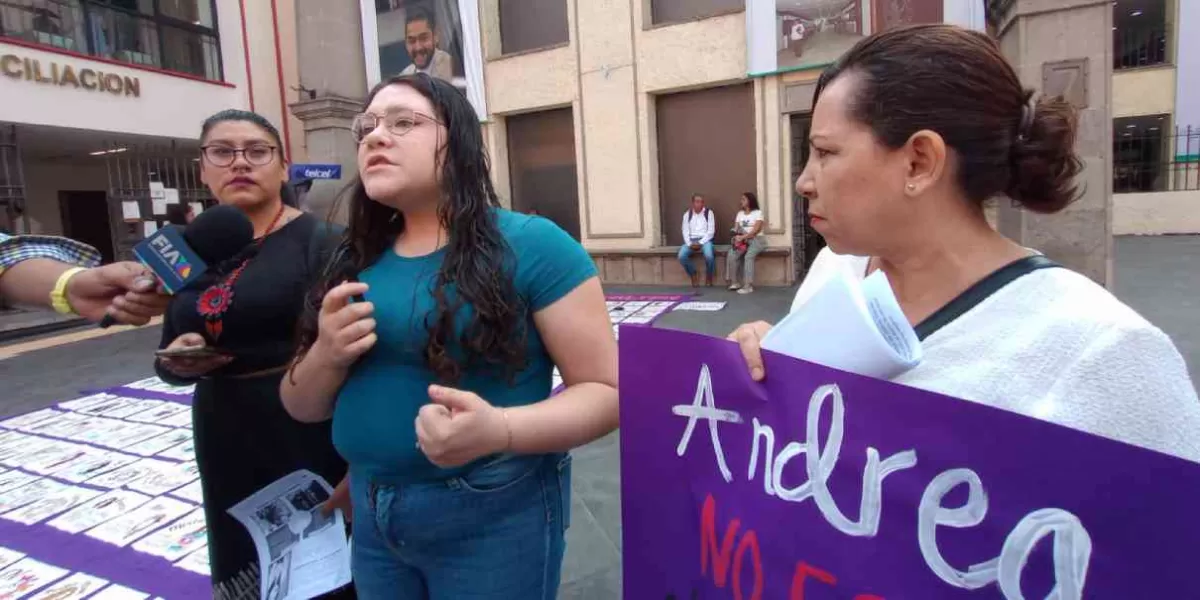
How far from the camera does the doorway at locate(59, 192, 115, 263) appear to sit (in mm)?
13273

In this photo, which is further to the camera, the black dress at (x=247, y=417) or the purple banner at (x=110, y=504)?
the purple banner at (x=110, y=504)

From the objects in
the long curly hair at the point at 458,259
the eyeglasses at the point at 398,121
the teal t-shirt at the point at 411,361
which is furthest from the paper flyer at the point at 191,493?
the eyeglasses at the point at 398,121

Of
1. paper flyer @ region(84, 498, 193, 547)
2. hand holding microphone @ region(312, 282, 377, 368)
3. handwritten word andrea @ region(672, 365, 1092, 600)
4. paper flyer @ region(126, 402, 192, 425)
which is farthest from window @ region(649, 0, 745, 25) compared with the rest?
handwritten word andrea @ region(672, 365, 1092, 600)

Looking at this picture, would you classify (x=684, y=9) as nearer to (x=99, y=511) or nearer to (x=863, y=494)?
(x=99, y=511)

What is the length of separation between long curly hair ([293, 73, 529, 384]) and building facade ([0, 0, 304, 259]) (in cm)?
1058

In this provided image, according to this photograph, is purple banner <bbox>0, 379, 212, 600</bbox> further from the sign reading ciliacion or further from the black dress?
the sign reading ciliacion

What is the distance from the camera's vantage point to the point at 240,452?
70.6 inches

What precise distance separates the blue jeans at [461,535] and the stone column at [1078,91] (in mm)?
4029

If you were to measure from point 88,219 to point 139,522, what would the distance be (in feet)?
44.3

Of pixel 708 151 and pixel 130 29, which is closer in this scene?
pixel 708 151

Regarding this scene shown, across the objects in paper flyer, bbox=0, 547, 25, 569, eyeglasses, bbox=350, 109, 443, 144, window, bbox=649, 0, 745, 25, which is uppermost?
window, bbox=649, 0, 745, 25

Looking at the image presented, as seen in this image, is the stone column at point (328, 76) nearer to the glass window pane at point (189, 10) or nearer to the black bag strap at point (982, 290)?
the glass window pane at point (189, 10)

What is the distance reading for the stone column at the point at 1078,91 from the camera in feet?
14.0

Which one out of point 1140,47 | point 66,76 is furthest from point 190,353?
point 1140,47
